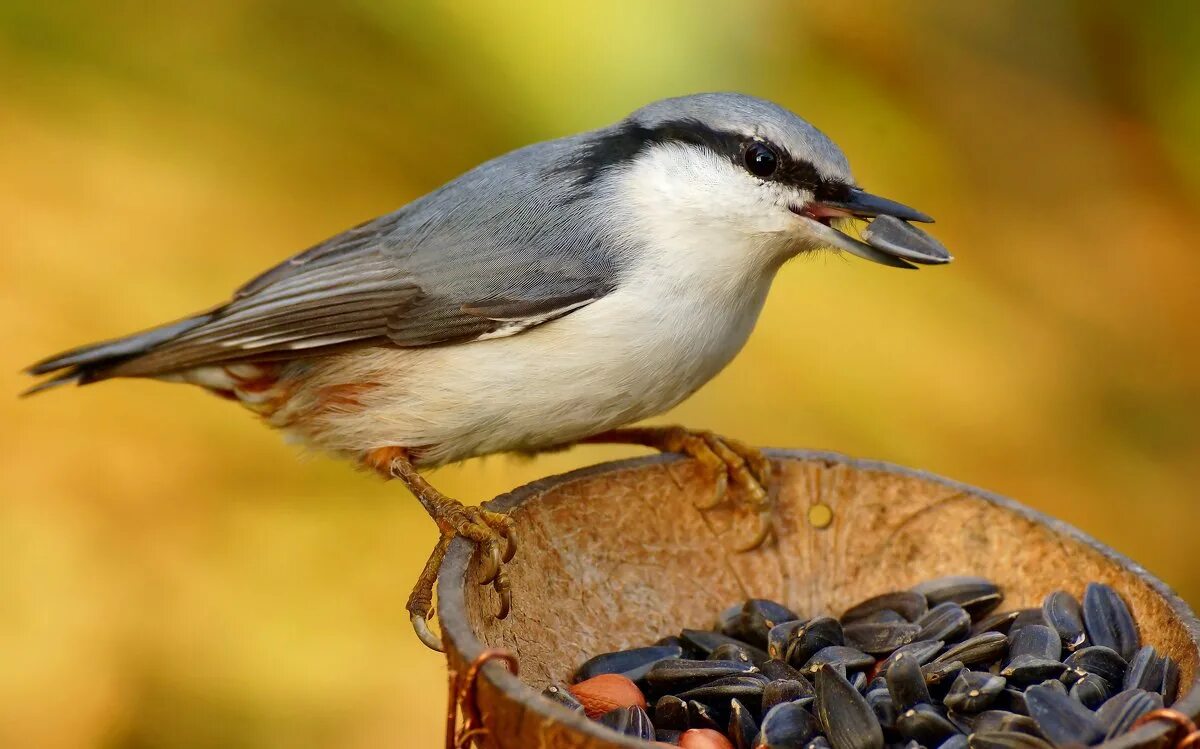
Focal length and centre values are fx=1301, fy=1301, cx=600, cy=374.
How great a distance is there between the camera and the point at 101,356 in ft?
9.58

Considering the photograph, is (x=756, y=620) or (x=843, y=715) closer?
(x=843, y=715)

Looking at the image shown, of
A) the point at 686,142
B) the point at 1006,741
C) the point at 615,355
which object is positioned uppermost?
the point at 686,142

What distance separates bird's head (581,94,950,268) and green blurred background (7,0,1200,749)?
39.3 inches

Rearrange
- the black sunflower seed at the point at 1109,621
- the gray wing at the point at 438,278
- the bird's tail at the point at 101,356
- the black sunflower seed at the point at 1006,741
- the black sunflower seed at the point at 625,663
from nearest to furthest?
the black sunflower seed at the point at 1006,741 → the black sunflower seed at the point at 1109,621 → the black sunflower seed at the point at 625,663 → the gray wing at the point at 438,278 → the bird's tail at the point at 101,356

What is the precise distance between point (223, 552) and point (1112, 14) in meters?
3.03

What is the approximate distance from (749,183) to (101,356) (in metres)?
1.51

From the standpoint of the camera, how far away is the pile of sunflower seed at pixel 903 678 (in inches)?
76.9

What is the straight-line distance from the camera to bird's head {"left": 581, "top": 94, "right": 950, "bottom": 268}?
7.82 ft

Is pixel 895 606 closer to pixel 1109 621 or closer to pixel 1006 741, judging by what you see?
pixel 1109 621

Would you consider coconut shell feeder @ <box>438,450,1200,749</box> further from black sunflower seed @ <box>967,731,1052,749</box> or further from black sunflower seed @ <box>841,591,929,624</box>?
black sunflower seed @ <box>967,731,1052,749</box>

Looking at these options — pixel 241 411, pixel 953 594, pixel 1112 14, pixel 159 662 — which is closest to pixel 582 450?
pixel 241 411

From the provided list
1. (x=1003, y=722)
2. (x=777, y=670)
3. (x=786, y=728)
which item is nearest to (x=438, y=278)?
(x=777, y=670)

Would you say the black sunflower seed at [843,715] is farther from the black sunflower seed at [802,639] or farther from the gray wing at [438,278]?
the gray wing at [438,278]

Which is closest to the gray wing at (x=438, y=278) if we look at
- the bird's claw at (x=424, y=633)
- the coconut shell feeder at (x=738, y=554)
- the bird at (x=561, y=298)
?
the bird at (x=561, y=298)
